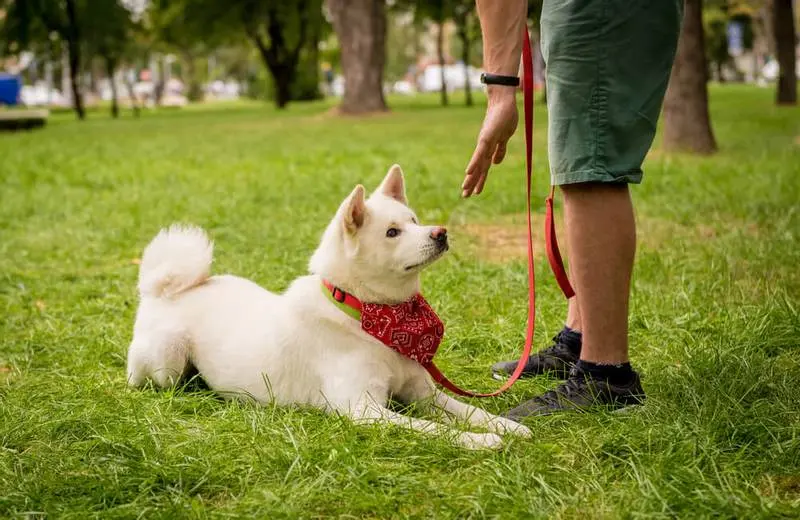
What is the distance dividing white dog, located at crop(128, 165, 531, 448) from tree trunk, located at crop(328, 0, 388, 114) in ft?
66.7

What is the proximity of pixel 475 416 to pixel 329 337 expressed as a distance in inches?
22.8

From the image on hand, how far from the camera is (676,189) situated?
8.82 metres

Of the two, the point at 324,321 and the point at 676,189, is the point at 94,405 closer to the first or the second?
the point at 324,321

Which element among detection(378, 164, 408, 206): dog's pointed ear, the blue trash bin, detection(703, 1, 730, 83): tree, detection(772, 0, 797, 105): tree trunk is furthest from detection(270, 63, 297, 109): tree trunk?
detection(378, 164, 408, 206): dog's pointed ear

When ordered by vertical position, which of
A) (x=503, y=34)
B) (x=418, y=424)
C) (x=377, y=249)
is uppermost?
(x=503, y=34)

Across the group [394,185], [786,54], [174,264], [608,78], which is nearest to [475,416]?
[394,185]

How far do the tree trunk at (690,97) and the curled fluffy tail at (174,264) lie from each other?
858 cm

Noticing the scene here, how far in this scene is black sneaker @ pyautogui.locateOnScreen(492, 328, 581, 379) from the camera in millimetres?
3896

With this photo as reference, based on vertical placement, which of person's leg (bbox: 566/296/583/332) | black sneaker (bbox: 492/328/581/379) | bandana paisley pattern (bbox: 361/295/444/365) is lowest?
black sneaker (bbox: 492/328/581/379)

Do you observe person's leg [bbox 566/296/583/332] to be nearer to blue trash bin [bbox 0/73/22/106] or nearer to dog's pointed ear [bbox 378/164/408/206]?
dog's pointed ear [bbox 378/164/408/206]

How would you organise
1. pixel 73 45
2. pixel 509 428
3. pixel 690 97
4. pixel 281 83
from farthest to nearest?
pixel 281 83
pixel 73 45
pixel 690 97
pixel 509 428

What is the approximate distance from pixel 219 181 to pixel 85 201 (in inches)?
67.0

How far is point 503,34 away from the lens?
322 cm

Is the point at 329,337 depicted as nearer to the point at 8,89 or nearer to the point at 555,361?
the point at 555,361
